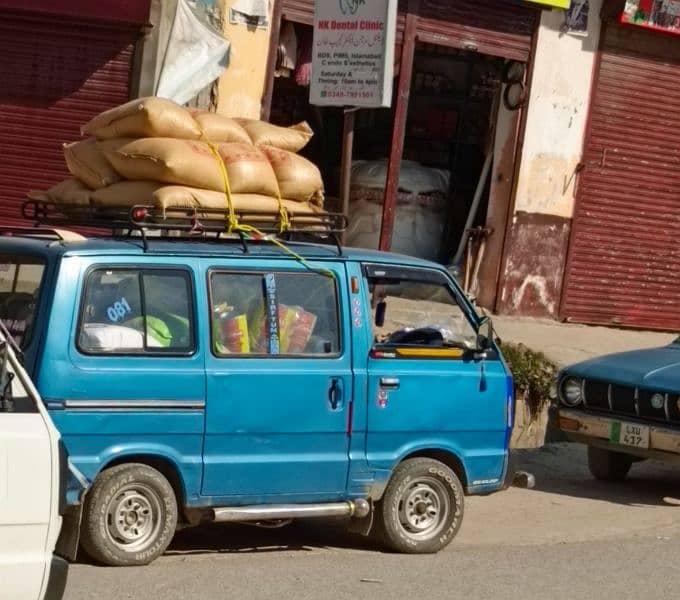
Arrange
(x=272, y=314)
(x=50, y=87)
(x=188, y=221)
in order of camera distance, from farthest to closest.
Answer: (x=50, y=87)
(x=188, y=221)
(x=272, y=314)

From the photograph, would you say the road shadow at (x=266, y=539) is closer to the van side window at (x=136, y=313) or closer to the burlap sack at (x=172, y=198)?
the van side window at (x=136, y=313)

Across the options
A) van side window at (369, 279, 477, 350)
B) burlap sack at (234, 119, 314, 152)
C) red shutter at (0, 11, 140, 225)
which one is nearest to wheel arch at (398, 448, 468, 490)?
van side window at (369, 279, 477, 350)

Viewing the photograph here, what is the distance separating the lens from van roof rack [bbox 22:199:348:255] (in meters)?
7.96

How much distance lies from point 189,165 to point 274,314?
1.08 meters

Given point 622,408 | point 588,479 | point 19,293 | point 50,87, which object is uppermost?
point 50,87

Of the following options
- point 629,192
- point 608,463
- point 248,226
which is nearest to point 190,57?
point 608,463

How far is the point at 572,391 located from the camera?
11.1 meters

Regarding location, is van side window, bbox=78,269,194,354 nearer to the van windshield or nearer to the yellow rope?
the van windshield

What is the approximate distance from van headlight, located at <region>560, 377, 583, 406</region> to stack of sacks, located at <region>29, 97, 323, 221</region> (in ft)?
10.1

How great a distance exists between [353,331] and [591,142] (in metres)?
9.68

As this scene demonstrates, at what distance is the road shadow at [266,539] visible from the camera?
8484 mm

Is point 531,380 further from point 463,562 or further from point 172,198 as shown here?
point 172,198

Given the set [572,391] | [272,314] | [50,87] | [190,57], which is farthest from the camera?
[50,87]

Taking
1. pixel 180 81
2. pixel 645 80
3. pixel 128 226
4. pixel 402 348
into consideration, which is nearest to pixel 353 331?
pixel 402 348
